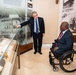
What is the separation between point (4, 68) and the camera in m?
1.77

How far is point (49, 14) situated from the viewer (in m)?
4.33

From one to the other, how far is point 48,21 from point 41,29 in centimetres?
61

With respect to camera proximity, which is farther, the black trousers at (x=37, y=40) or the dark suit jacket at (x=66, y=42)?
the black trousers at (x=37, y=40)

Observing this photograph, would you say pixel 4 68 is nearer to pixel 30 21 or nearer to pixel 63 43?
pixel 63 43

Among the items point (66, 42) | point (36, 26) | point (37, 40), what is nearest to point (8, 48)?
point (66, 42)

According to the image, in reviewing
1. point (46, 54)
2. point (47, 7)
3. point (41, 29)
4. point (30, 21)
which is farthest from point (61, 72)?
point (47, 7)

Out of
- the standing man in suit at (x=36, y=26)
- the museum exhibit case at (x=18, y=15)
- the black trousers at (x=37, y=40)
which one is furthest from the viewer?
the black trousers at (x=37, y=40)

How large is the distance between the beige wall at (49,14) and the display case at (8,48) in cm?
91

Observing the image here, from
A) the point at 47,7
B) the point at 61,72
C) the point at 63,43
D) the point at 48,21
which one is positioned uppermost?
the point at 47,7

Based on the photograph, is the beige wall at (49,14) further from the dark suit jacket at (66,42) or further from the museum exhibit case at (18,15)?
the dark suit jacket at (66,42)

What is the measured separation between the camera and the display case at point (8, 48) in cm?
179

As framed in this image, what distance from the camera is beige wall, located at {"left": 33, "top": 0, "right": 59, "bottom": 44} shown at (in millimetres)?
4215

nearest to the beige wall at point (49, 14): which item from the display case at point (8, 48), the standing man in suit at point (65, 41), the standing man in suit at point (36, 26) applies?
the standing man in suit at point (36, 26)

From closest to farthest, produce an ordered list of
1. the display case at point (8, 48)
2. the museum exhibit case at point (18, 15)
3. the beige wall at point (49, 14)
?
the display case at point (8, 48)
the museum exhibit case at point (18, 15)
the beige wall at point (49, 14)
